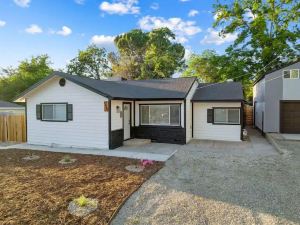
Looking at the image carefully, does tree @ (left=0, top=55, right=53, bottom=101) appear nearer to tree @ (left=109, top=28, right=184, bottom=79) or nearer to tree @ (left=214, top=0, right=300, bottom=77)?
tree @ (left=109, top=28, right=184, bottom=79)

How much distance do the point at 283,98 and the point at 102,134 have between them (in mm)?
11905

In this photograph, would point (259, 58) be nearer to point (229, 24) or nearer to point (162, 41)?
point (229, 24)

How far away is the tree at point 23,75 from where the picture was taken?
31703 millimetres

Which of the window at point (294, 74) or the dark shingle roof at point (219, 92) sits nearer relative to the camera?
the dark shingle roof at point (219, 92)

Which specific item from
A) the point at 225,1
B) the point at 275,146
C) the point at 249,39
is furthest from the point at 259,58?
the point at 275,146

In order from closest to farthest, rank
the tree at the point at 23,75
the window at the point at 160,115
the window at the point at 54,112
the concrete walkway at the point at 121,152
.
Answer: the concrete walkway at the point at 121,152 → the window at the point at 54,112 → the window at the point at 160,115 → the tree at the point at 23,75

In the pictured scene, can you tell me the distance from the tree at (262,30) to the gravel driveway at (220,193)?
16839mm

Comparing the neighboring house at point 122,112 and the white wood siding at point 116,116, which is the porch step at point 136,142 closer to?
the neighboring house at point 122,112

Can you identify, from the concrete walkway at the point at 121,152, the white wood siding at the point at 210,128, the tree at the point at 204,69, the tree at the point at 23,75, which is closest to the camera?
the concrete walkway at the point at 121,152

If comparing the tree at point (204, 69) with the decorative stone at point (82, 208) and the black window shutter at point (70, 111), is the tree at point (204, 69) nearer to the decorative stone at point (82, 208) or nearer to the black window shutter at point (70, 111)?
the black window shutter at point (70, 111)

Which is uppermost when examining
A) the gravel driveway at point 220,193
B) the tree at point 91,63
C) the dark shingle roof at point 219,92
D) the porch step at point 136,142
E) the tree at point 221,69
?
the tree at point 91,63

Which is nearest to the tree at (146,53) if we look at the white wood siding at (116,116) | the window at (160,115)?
the window at (160,115)

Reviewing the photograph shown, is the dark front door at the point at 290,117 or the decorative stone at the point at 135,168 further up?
the dark front door at the point at 290,117

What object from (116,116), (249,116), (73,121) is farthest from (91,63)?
(116,116)
